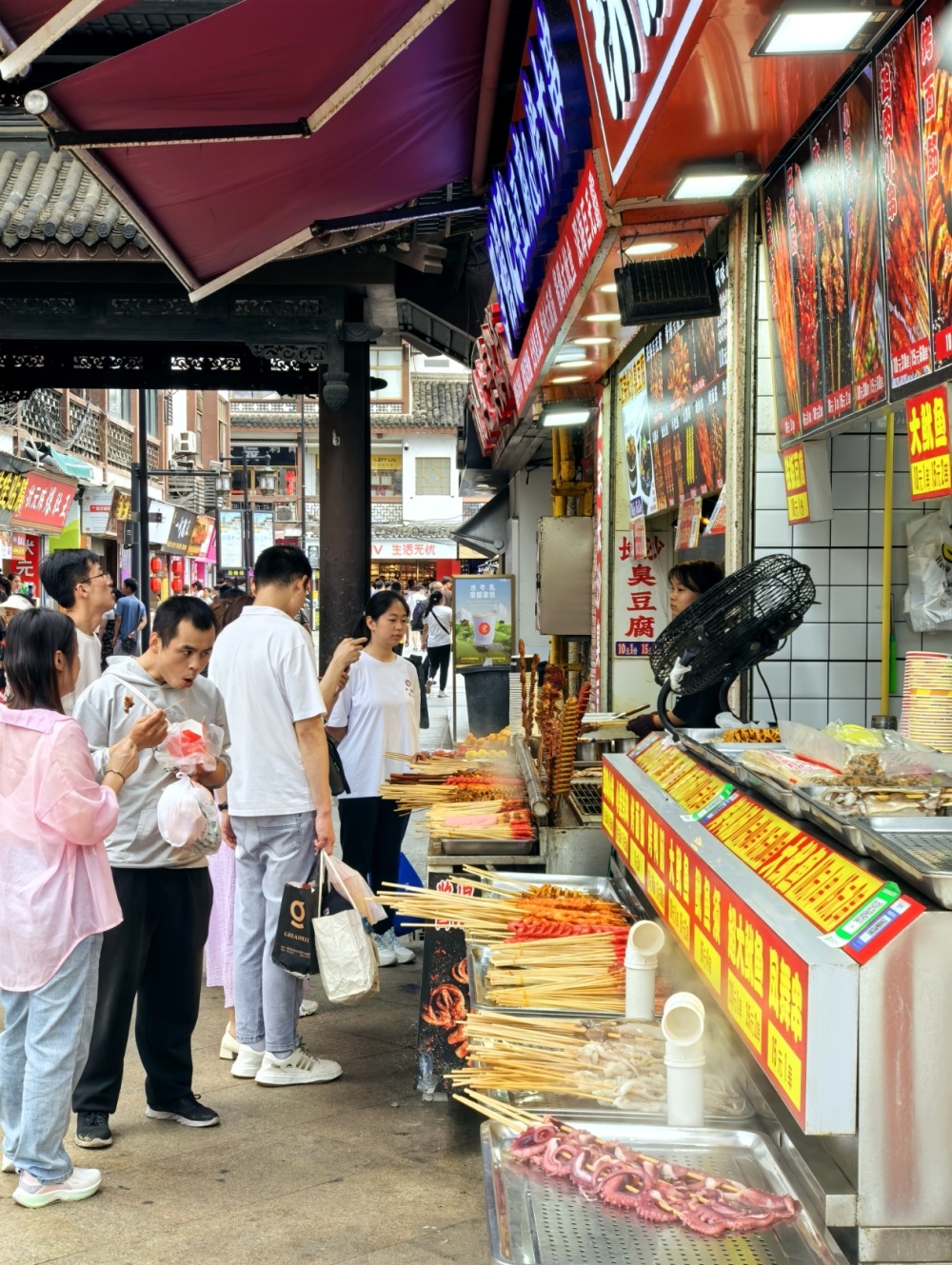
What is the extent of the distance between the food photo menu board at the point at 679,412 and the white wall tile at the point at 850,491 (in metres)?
0.74

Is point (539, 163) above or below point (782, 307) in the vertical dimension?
above

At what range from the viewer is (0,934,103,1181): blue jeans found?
3.98 meters

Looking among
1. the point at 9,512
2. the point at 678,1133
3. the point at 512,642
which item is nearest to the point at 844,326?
the point at 678,1133

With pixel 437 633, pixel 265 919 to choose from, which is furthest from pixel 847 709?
pixel 437 633

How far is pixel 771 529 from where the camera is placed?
5367 millimetres

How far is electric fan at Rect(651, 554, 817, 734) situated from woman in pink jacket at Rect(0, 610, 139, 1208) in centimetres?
209

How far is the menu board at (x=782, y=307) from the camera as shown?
4.73 meters

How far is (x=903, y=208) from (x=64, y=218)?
758 cm

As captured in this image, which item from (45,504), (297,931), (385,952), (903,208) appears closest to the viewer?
(903,208)

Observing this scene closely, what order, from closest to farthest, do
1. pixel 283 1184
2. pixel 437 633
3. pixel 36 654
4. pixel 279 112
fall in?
pixel 36 654 → pixel 283 1184 → pixel 279 112 → pixel 437 633

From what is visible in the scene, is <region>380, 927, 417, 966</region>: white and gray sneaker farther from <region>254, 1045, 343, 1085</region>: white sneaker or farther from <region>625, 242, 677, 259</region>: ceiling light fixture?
<region>625, 242, 677, 259</region>: ceiling light fixture

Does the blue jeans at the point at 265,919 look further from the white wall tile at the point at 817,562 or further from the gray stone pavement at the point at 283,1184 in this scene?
the white wall tile at the point at 817,562

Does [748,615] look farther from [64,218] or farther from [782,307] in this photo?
[64,218]

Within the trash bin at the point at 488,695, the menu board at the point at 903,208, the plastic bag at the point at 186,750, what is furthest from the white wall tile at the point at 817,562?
the trash bin at the point at 488,695
